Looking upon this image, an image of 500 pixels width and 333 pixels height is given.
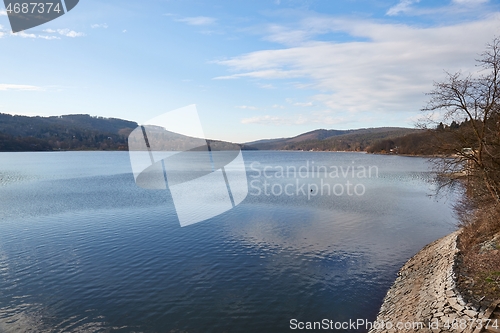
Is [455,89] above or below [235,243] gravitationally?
above

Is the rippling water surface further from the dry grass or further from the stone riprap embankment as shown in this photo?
the dry grass

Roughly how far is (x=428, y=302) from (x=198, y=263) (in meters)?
11.3

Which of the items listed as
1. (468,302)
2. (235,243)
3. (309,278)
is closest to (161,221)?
(235,243)

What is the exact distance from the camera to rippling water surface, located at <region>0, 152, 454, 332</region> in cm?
1209

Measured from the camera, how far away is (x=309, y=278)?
599 inches

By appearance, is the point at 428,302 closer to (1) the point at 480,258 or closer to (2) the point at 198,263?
(1) the point at 480,258

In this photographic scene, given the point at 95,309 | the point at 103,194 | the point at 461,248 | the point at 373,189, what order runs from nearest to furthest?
1. the point at 95,309
2. the point at 461,248
3. the point at 103,194
4. the point at 373,189

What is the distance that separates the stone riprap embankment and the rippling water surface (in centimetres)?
85

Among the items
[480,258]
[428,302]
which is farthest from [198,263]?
[480,258]

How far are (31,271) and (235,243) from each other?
37.8 ft

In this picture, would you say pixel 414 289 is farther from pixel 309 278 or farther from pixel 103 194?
pixel 103 194

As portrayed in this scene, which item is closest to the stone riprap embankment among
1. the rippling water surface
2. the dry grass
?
the dry grass

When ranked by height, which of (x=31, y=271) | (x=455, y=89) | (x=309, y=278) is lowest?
(x=309, y=278)

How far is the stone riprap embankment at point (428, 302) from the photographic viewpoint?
28.6 feet
